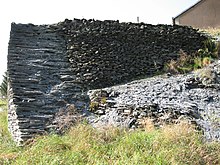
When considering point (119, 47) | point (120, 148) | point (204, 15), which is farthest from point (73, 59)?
point (204, 15)

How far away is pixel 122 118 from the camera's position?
26.0 feet

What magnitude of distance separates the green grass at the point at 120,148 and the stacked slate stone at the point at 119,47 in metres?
3.10

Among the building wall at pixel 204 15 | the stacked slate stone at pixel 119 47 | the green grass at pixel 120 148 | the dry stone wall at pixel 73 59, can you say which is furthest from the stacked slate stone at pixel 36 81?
the building wall at pixel 204 15

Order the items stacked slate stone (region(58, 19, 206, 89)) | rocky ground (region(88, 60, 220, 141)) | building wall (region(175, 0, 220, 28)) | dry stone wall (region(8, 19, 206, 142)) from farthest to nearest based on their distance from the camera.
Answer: building wall (region(175, 0, 220, 28)), stacked slate stone (region(58, 19, 206, 89)), dry stone wall (region(8, 19, 206, 142)), rocky ground (region(88, 60, 220, 141))

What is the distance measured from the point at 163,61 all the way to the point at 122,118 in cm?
385

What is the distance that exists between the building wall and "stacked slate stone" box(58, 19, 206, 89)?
12.9 ft

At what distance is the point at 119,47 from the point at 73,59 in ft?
4.86

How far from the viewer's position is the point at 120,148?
6.19 meters

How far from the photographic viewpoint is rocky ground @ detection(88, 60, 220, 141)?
7449 millimetres

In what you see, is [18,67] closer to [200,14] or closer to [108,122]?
[108,122]

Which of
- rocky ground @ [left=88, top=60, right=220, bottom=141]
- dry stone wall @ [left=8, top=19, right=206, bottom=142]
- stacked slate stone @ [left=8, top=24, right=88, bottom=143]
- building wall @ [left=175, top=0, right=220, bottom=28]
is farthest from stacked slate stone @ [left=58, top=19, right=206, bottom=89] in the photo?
building wall @ [left=175, top=0, right=220, bottom=28]

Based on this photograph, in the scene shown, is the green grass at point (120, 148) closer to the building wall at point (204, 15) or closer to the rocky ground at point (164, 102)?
the rocky ground at point (164, 102)

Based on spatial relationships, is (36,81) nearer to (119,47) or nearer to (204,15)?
(119,47)

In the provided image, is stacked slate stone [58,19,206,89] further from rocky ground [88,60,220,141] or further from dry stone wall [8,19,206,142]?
rocky ground [88,60,220,141]
